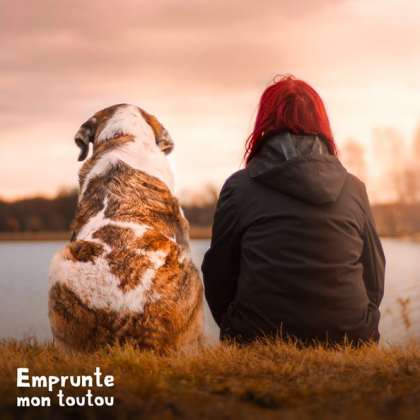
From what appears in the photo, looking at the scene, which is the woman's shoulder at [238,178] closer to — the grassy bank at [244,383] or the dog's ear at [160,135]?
the grassy bank at [244,383]

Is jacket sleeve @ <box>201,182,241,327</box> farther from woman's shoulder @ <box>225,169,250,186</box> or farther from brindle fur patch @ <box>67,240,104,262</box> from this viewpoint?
brindle fur patch @ <box>67,240,104,262</box>

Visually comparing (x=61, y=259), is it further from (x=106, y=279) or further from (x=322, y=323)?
(x=322, y=323)

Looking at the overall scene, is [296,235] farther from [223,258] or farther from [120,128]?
[120,128]

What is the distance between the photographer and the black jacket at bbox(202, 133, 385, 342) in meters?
3.83

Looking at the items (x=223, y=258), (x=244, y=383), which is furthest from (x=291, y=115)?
(x=244, y=383)

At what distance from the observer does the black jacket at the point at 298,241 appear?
3.83m

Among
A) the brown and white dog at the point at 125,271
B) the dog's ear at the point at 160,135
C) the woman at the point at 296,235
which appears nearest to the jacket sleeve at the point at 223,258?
the woman at the point at 296,235

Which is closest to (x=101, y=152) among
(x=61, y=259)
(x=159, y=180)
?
(x=159, y=180)

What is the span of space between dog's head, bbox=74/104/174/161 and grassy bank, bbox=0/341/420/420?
2.55 meters

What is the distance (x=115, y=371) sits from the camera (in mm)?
3092

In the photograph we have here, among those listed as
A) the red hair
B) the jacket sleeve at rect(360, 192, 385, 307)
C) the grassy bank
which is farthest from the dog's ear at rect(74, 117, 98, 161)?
the jacket sleeve at rect(360, 192, 385, 307)

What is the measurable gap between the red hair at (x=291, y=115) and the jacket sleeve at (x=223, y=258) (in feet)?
1.71

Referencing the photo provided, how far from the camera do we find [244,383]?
2.84 metres

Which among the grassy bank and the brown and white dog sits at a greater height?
the brown and white dog
